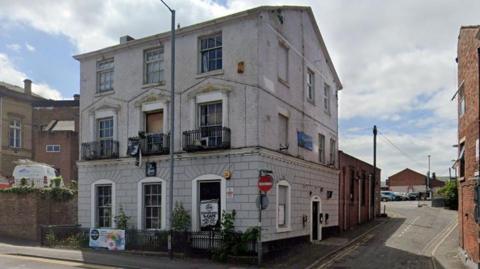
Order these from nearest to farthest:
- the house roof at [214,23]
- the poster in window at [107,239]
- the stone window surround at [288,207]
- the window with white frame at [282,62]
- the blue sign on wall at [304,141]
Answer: the house roof at [214,23], the stone window surround at [288,207], the poster in window at [107,239], the window with white frame at [282,62], the blue sign on wall at [304,141]

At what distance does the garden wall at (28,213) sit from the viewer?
27.2m

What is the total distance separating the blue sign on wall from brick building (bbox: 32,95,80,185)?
2688cm

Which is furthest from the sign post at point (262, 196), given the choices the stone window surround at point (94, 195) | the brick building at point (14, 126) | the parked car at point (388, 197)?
the parked car at point (388, 197)

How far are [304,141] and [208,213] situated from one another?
6.27m

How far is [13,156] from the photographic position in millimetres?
44531

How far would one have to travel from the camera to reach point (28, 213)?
2742 centimetres

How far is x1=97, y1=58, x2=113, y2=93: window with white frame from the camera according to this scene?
80.3 ft

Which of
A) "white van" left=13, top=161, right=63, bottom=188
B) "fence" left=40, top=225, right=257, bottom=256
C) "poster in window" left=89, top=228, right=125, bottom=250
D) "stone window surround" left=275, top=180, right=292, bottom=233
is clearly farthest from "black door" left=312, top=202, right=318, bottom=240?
"white van" left=13, top=161, right=63, bottom=188

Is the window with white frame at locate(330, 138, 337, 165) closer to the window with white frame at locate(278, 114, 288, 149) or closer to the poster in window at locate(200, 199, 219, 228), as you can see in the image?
the window with white frame at locate(278, 114, 288, 149)

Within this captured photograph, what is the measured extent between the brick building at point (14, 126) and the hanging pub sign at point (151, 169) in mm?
25738

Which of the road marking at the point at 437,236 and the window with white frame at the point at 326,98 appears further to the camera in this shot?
the window with white frame at the point at 326,98

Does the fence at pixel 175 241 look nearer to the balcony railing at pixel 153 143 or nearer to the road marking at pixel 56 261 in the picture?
the road marking at pixel 56 261

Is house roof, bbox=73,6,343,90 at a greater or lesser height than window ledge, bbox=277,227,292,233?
greater

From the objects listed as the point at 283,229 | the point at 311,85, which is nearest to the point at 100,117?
the point at 283,229
